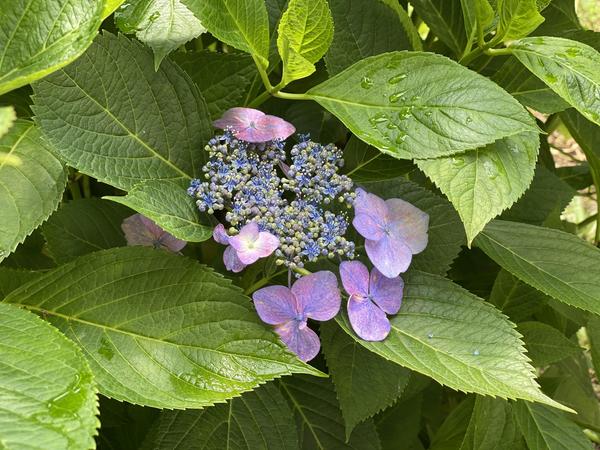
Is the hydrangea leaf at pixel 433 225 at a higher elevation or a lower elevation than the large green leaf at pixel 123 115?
lower

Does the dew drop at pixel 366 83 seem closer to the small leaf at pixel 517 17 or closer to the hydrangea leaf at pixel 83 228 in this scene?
the small leaf at pixel 517 17

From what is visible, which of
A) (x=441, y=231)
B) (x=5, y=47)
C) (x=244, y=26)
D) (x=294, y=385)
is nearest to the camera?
(x=5, y=47)

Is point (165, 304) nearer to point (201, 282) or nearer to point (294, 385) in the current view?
point (201, 282)

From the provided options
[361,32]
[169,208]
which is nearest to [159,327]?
[169,208]

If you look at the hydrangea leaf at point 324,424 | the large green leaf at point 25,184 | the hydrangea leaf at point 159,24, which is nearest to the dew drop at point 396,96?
the hydrangea leaf at point 159,24

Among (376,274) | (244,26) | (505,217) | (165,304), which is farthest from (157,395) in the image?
(505,217)

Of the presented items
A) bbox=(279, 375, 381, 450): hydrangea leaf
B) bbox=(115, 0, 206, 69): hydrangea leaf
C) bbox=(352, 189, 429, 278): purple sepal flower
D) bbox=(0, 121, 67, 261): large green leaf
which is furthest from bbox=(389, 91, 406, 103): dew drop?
bbox=(279, 375, 381, 450): hydrangea leaf
